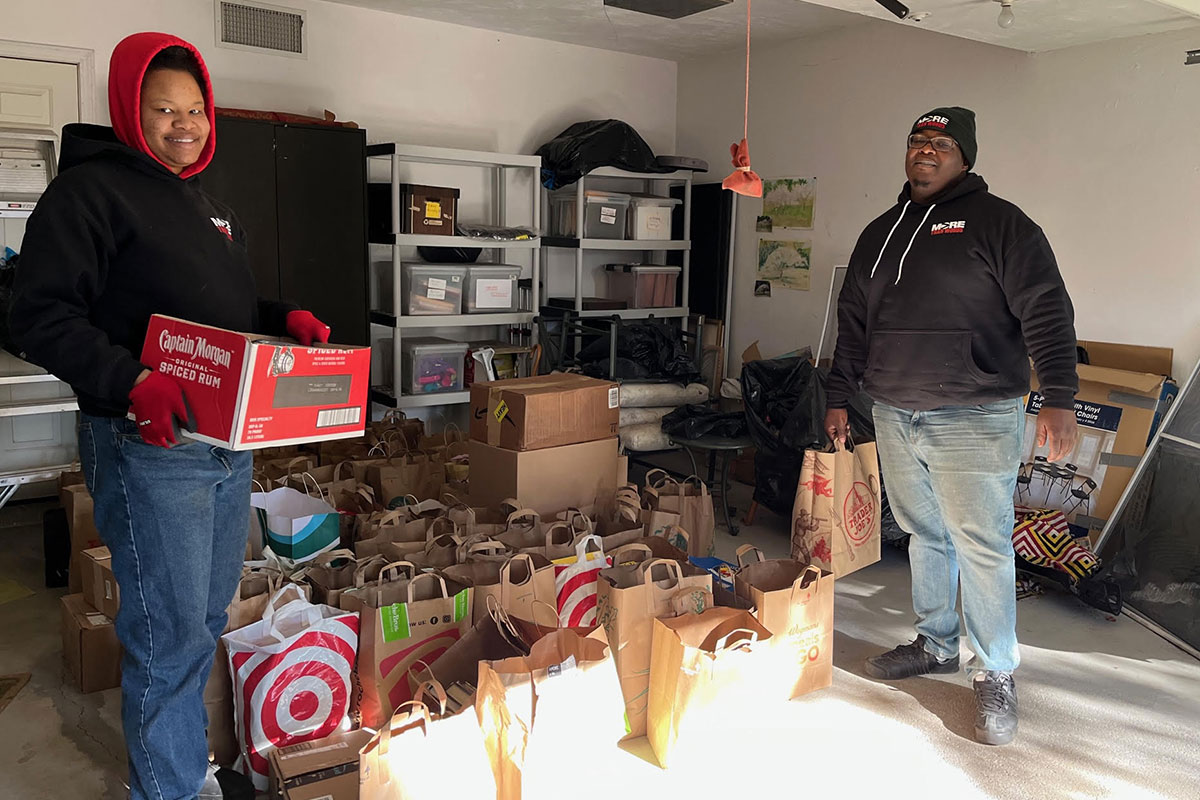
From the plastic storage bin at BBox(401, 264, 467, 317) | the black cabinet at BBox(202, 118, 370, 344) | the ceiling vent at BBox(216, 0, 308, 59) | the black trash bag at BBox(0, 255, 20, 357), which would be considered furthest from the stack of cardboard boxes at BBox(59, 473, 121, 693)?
the ceiling vent at BBox(216, 0, 308, 59)

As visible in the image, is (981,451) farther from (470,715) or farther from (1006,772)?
(470,715)

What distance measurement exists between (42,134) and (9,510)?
1.76m

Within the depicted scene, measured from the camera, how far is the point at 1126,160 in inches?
153

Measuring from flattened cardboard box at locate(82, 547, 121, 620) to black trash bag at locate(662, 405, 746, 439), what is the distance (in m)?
2.53

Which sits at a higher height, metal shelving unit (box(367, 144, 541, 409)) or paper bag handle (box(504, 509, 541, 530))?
metal shelving unit (box(367, 144, 541, 409))

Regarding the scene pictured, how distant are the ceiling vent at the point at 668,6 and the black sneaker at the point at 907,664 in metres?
3.16

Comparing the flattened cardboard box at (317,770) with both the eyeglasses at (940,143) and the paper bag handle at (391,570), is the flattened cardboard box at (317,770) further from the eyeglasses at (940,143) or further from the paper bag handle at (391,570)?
the eyeglasses at (940,143)

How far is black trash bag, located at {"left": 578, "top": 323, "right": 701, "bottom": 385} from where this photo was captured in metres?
5.01

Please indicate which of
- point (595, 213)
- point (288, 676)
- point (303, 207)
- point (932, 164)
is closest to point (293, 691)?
point (288, 676)

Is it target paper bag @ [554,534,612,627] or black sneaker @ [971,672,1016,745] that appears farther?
target paper bag @ [554,534,612,627]

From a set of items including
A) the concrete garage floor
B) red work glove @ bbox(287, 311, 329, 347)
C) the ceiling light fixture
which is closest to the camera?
red work glove @ bbox(287, 311, 329, 347)

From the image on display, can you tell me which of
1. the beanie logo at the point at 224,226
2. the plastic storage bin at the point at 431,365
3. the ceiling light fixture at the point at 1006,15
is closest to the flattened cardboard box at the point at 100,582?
the beanie logo at the point at 224,226

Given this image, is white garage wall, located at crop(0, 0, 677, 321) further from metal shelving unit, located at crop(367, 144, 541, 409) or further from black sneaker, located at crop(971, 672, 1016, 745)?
black sneaker, located at crop(971, 672, 1016, 745)

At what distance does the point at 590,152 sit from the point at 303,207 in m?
1.65
